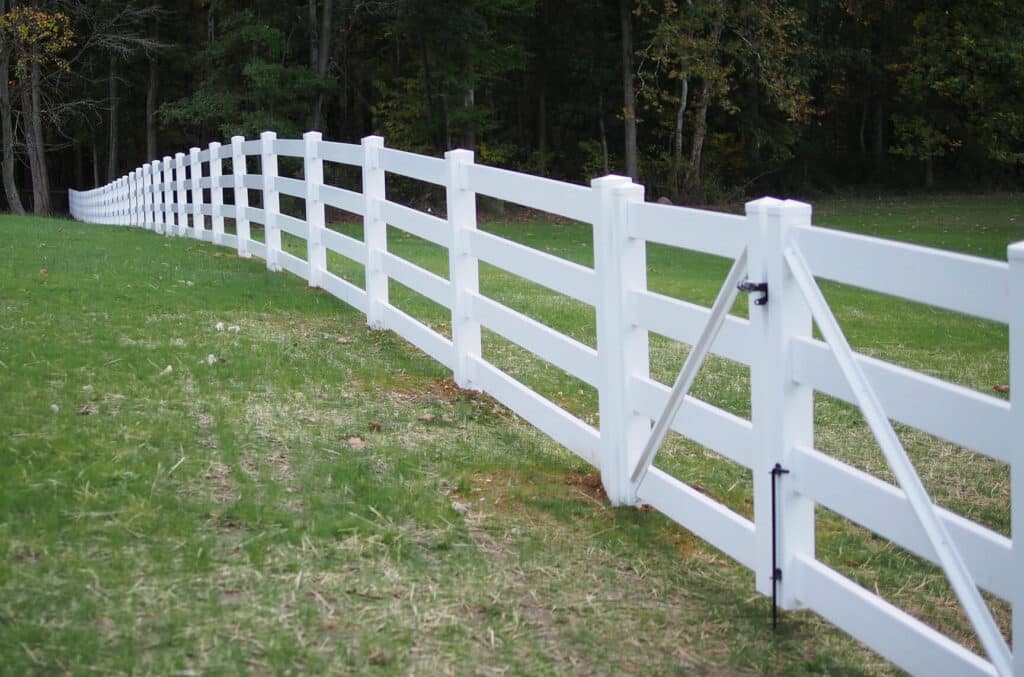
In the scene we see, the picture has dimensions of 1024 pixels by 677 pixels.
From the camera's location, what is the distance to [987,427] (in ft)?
10.5

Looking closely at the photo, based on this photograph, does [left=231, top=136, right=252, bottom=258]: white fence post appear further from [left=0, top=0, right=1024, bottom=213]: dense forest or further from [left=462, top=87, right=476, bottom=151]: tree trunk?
[left=462, top=87, right=476, bottom=151]: tree trunk

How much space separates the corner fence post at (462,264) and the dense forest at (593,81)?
1077 inches

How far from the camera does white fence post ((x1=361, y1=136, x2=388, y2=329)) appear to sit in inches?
379

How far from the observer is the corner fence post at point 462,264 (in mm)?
7688

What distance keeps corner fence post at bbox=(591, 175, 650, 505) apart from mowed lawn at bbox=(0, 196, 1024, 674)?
264 mm

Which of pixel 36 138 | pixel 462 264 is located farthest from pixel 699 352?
pixel 36 138

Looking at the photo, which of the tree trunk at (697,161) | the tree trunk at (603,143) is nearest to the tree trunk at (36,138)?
the tree trunk at (603,143)

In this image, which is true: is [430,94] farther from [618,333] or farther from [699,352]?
[699,352]

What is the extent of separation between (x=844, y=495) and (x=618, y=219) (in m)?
1.86

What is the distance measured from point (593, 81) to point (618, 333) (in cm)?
3704

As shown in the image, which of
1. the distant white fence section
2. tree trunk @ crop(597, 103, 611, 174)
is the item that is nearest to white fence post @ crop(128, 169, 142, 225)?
tree trunk @ crop(597, 103, 611, 174)

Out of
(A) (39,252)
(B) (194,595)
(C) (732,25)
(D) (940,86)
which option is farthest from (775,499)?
(D) (940,86)

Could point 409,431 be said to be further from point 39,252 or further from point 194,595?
point 39,252

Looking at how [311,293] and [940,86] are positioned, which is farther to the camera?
[940,86]
